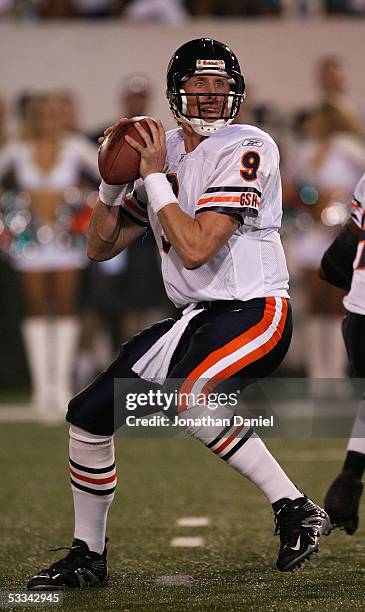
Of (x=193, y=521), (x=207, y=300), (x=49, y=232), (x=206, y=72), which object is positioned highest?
(x=206, y=72)

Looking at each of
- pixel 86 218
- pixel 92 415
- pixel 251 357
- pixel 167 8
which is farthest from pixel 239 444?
pixel 167 8

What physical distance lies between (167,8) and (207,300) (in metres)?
5.65

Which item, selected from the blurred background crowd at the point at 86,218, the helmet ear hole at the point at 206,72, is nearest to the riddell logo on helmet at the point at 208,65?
the helmet ear hole at the point at 206,72

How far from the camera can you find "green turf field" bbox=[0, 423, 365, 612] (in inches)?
122

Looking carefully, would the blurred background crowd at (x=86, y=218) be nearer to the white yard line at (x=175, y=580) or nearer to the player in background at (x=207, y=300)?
the player in background at (x=207, y=300)

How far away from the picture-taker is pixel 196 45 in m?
3.34

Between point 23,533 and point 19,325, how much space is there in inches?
176

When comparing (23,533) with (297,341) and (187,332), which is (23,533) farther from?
(297,341)

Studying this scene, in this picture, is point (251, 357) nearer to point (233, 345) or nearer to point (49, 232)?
point (233, 345)

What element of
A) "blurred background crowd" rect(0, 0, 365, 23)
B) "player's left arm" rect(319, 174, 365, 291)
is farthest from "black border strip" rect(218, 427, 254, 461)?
"blurred background crowd" rect(0, 0, 365, 23)

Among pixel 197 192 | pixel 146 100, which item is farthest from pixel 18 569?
pixel 146 100

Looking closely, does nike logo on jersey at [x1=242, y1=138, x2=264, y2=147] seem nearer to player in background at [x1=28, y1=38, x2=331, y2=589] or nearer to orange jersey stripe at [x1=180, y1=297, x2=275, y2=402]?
player in background at [x1=28, y1=38, x2=331, y2=589]

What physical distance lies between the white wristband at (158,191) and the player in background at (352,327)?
2.40ft

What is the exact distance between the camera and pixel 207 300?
327cm
